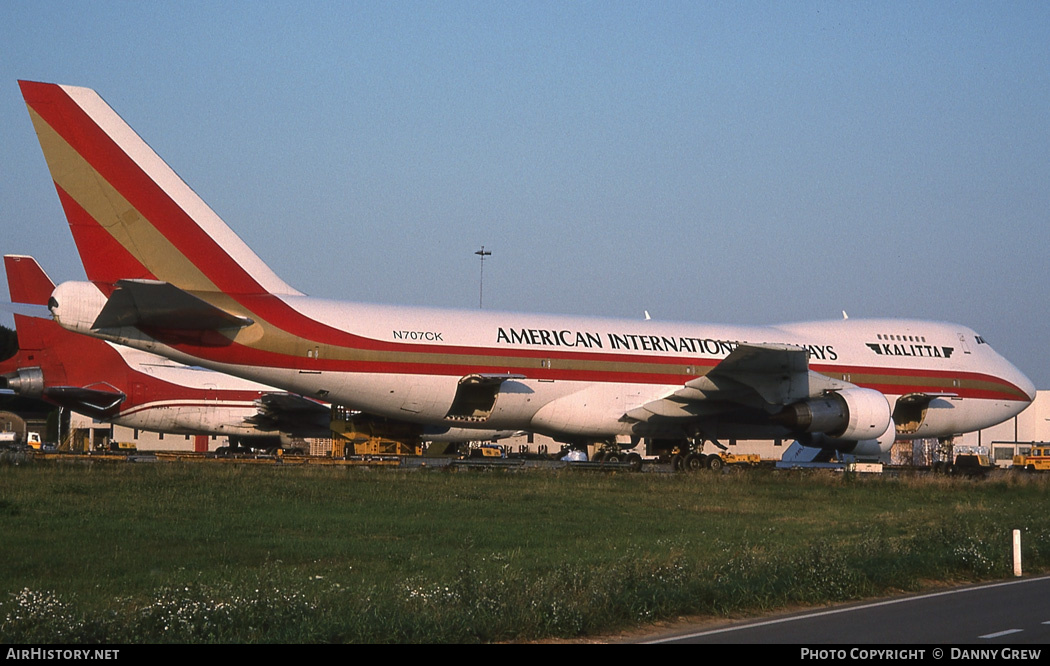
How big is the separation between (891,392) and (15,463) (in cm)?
2706

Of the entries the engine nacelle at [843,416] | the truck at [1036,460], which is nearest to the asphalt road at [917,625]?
the engine nacelle at [843,416]

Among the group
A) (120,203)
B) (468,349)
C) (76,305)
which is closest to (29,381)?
(120,203)

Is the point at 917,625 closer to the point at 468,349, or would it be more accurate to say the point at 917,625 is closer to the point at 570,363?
the point at 468,349

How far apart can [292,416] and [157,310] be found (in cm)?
2581

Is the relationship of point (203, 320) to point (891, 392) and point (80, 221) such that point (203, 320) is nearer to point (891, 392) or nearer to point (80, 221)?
point (80, 221)

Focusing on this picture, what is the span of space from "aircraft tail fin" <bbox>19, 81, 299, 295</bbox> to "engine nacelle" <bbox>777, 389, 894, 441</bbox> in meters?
15.8

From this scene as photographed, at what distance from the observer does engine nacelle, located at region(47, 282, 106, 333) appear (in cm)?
2420

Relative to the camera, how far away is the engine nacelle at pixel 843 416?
102ft

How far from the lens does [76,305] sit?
24.3 m

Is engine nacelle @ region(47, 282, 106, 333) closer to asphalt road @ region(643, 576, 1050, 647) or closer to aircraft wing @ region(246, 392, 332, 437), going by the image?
asphalt road @ region(643, 576, 1050, 647)

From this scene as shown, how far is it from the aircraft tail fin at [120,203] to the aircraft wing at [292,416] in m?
22.5

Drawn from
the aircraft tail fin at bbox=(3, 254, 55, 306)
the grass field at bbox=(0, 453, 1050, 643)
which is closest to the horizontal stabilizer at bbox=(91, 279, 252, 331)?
the grass field at bbox=(0, 453, 1050, 643)

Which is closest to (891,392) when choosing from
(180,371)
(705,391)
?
(705,391)

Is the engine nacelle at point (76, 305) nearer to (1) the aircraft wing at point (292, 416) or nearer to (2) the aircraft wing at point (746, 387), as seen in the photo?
(2) the aircraft wing at point (746, 387)
